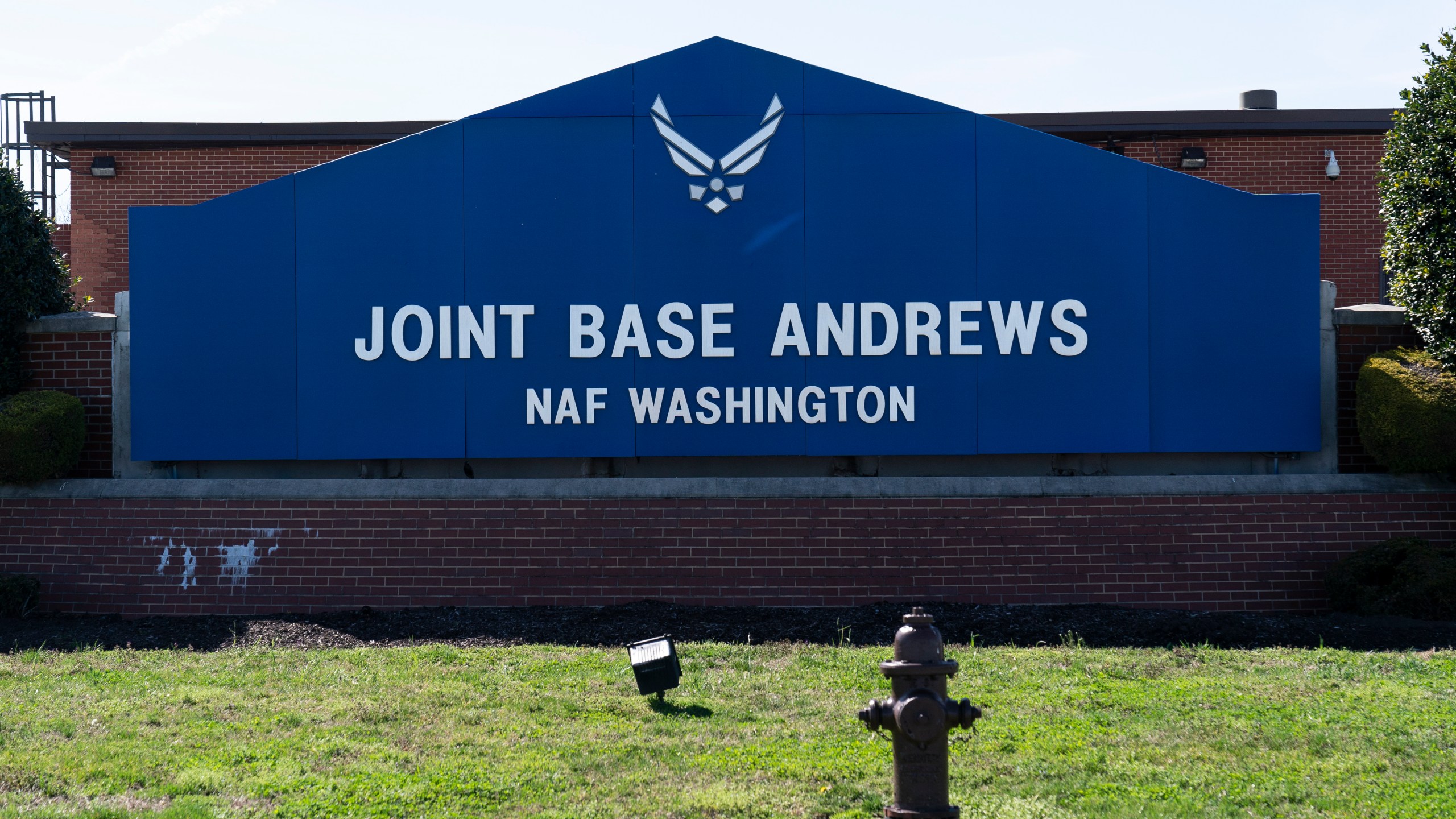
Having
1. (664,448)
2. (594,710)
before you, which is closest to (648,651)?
(594,710)

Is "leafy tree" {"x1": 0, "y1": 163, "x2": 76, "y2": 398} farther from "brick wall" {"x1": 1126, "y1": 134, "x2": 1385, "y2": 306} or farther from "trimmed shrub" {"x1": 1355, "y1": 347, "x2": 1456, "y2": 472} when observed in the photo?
"brick wall" {"x1": 1126, "y1": 134, "x2": 1385, "y2": 306}

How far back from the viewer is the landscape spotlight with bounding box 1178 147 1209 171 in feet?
53.8

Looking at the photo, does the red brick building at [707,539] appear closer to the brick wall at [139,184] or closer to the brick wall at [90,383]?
the brick wall at [90,383]

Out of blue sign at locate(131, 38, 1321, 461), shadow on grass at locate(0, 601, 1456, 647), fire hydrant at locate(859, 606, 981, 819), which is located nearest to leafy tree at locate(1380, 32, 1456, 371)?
blue sign at locate(131, 38, 1321, 461)

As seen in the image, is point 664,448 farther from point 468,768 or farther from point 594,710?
point 468,768

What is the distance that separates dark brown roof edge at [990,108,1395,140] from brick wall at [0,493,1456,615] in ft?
25.2

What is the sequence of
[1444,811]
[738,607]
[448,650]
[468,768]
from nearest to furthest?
[1444,811]
[468,768]
[448,650]
[738,607]

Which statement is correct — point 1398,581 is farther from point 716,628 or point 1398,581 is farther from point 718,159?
point 718,159

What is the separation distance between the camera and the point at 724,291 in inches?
426

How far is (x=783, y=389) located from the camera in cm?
1079

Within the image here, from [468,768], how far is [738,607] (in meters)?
4.86

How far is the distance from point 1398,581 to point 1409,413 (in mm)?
1561

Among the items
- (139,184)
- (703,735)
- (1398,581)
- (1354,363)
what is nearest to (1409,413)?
(1354,363)

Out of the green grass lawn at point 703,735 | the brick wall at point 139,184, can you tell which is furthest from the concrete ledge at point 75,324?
the brick wall at point 139,184
